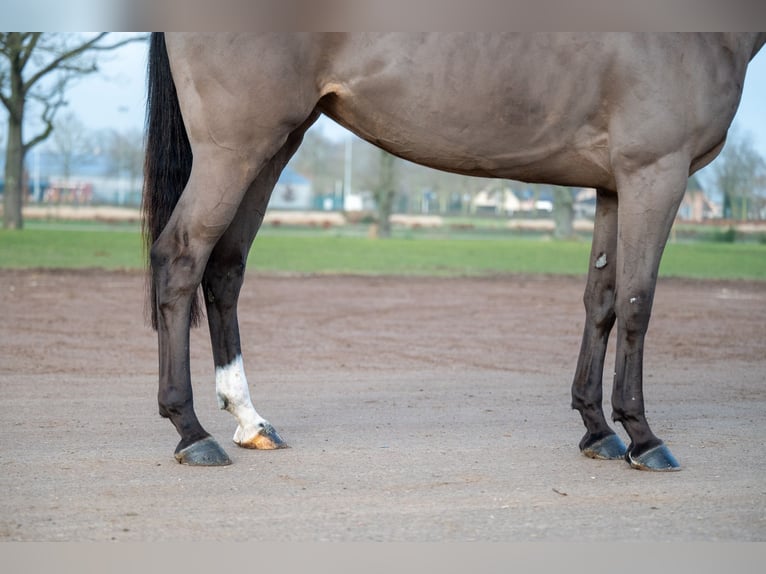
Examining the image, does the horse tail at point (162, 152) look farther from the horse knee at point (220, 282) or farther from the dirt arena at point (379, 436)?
the dirt arena at point (379, 436)

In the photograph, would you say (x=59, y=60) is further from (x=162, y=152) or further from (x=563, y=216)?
(x=162, y=152)

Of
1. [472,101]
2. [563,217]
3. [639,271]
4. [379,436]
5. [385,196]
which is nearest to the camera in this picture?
[472,101]

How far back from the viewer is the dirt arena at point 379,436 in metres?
3.82

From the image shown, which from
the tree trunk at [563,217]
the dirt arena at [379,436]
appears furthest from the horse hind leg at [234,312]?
the tree trunk at [563,217]

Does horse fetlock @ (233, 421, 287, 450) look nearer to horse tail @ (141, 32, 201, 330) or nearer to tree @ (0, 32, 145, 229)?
horse tail @ (141, 32, 201, 330)

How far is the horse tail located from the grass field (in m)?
13.8

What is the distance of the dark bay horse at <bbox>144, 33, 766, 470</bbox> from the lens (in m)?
4.57

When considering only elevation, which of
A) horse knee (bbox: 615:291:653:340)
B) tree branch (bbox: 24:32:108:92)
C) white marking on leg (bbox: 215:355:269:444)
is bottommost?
white marking on leg (bbox: 215:355:269:444)

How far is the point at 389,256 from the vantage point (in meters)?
21.3

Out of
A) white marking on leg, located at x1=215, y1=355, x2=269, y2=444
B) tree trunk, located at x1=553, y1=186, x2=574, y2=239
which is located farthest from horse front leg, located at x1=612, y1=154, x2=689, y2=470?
tree trunk, located at x1=553, y1=186, x2=574, y2=239

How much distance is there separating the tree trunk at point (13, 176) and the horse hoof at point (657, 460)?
20091 millimetres

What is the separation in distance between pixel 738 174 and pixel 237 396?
19.0 m

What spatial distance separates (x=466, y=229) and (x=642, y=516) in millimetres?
26349

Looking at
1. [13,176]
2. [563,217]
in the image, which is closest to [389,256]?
[563,217]
